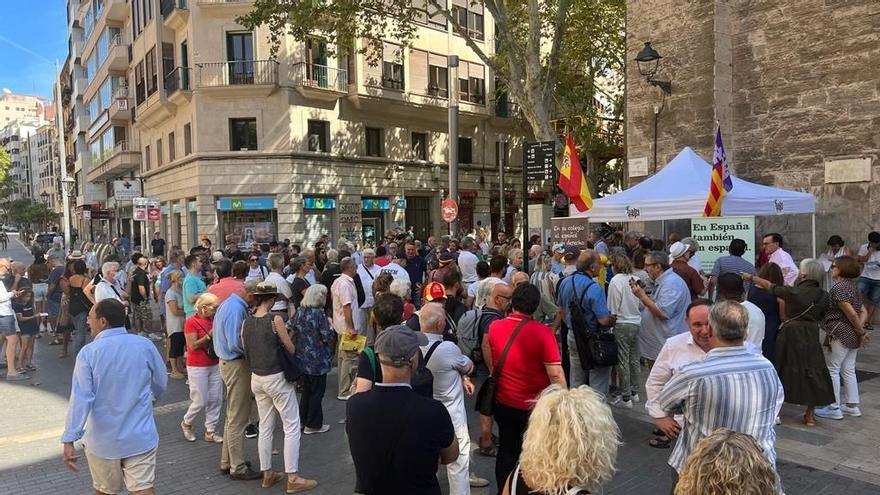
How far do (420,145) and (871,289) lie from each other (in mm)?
22025

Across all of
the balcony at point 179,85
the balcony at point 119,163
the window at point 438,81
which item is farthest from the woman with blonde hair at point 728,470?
the balcony at point 119,163

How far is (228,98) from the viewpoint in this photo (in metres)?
24.5

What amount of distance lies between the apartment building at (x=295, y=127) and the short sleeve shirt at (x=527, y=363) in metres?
17.6

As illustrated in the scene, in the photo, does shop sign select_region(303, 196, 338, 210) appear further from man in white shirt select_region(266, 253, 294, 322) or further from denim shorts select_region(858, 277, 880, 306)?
denim shorts select_region(858, 277, 880, 306)

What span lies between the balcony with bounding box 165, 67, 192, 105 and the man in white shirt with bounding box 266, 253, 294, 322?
19915mm

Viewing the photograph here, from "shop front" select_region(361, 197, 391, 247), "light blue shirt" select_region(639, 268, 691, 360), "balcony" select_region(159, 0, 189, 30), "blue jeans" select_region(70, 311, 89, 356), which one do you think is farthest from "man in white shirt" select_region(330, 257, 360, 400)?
"balcony" select_region(159, 0, 189, 30)

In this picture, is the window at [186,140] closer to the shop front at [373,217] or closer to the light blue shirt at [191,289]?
the shop front at [373,217]

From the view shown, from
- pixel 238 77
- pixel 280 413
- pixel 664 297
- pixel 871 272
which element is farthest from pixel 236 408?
pixel 238 77

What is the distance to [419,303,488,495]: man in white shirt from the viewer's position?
4086 mm

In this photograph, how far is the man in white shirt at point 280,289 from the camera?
5801 millimetres

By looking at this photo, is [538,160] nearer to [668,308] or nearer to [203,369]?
[668,308]

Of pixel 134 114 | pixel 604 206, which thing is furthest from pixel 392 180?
pixel 604 206

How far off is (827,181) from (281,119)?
19312 millimetres

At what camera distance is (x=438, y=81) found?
2919cm
